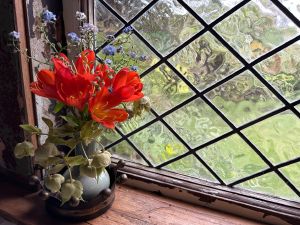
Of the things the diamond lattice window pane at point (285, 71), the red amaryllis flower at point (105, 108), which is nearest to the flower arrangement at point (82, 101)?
the red amaryllis flower at point (105, 108)

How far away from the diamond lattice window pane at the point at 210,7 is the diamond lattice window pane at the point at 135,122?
0.23m

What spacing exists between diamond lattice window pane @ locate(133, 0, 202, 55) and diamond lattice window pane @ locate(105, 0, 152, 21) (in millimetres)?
17

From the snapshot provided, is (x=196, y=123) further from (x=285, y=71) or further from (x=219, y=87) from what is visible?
(x=285, y=71)

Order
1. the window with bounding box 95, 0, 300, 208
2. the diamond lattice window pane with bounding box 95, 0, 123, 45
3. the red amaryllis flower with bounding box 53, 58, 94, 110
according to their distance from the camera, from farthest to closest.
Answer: the diamond lattice window pane with bounding box 95, 0, 123, 45 → the window with bounding box 95, 0, 300, 208 → the red amaryllis flower with bounding box 53, 58, 94, 110

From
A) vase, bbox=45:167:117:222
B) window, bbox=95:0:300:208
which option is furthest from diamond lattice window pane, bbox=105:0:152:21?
vase, bbox=45:167:117:222

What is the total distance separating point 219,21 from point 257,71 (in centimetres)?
11

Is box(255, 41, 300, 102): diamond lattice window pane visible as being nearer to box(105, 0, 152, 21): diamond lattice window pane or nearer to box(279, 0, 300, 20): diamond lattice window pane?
box(279, 0, 300, 20): diamond lattice window pane

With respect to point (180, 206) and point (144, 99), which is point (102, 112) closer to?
point (144, 99)

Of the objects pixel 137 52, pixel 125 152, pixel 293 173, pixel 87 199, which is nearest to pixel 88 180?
pixel 87 199

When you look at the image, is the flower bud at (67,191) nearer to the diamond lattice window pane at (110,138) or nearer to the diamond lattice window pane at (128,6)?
the diamond lattice window pane at (110,138)

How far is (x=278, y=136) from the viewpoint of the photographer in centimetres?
68

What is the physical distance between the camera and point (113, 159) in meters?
0.84

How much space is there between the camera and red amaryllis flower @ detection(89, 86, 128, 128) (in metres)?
0.56

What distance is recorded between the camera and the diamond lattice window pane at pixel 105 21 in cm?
75
